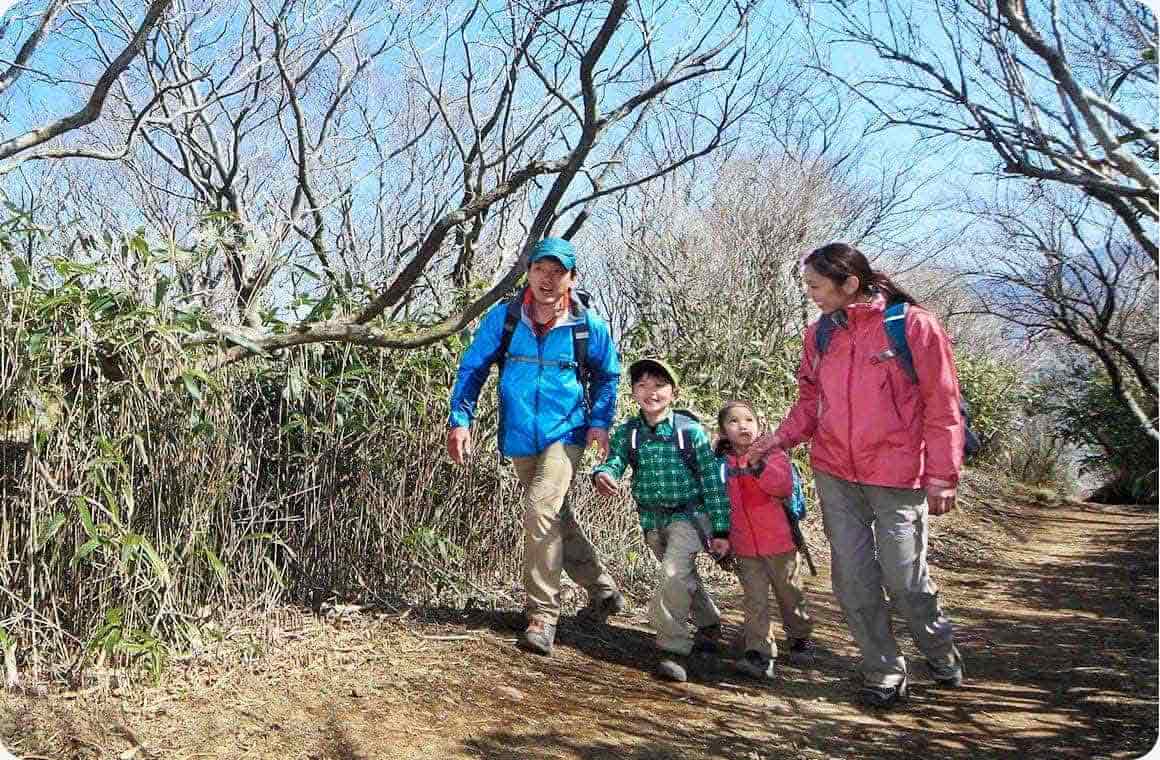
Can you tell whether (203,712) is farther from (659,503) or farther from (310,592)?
(659,503)

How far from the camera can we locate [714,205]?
7.75 meters

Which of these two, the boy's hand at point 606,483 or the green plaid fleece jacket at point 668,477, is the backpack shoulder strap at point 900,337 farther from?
the boy's hand at point 606,483

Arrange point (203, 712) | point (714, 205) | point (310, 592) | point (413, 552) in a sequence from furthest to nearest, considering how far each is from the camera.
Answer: point (714, 205) → point (413, 552) → point (310, 592) → point (203, 712)

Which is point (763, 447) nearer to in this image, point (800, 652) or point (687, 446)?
point (687, 446)

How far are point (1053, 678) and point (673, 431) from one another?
1.76 metres

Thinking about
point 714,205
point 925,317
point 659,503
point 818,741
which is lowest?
point 818,741

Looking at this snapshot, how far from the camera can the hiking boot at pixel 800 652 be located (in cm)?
367

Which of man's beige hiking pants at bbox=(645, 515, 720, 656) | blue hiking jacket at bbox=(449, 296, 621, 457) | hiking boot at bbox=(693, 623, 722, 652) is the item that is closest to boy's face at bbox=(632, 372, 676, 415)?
blue hiking jacket at bbox=(449, 296, 621, 457)

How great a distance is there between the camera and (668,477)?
138 inches

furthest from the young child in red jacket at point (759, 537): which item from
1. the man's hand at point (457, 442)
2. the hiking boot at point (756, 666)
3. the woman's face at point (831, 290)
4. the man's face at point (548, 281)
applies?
the man's hand at point (457, 442)

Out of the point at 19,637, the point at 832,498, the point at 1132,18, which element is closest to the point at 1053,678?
the point at 832,498

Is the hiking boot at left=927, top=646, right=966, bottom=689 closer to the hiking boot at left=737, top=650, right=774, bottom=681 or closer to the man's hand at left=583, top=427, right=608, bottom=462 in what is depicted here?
the hiking boot at left=737, top=650, right=774, bottom=681

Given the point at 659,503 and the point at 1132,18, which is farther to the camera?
the point at 659,503

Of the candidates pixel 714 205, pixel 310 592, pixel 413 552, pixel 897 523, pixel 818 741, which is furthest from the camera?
pixel 714 205
